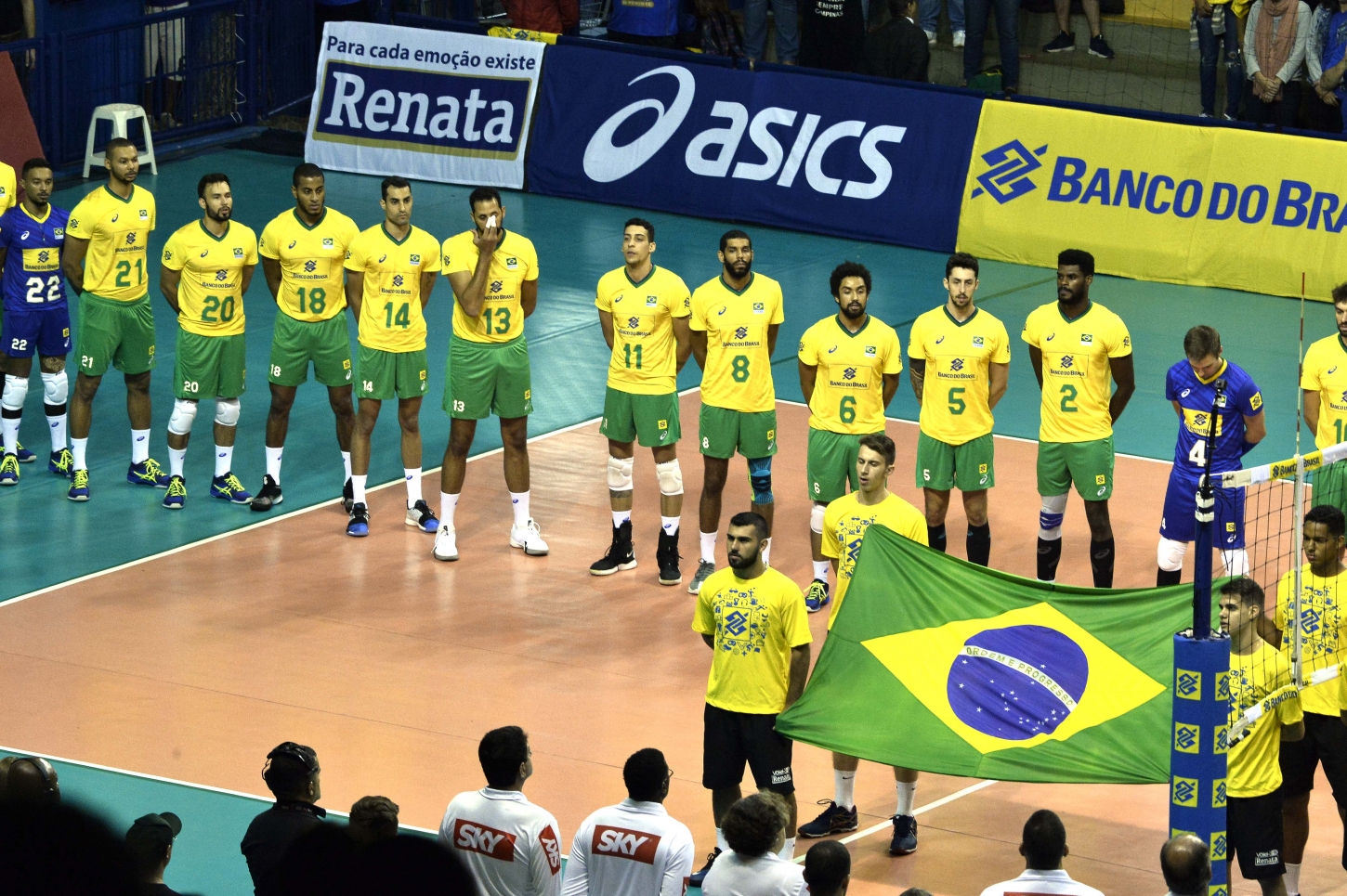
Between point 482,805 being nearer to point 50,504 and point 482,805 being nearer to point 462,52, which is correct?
point 50,504

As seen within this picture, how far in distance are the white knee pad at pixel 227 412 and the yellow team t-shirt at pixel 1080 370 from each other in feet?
20.8

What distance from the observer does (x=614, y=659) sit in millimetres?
11945

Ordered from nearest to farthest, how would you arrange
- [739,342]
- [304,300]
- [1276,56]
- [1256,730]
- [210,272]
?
[1256,730] → [739,342] → [210,272] → [304,300] → [1276,56]

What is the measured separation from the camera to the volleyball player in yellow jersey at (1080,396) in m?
12.5

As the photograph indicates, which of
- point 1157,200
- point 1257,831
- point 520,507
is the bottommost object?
point 520,507

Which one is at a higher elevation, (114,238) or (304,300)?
(114,238)

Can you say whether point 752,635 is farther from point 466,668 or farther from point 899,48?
point 899,48

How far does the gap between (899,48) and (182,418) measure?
1193 centimetres

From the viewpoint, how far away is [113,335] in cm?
1488

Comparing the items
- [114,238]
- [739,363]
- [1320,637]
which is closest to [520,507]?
[739,363]

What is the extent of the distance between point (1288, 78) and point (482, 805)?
17.4 metres

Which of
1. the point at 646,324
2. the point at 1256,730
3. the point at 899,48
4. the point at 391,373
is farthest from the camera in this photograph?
the point at 899,48

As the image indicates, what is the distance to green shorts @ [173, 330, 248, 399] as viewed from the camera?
14.5 metres

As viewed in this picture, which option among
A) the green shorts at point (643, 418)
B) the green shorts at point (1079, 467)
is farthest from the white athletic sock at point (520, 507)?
the green shorts at point (1079, 467)
